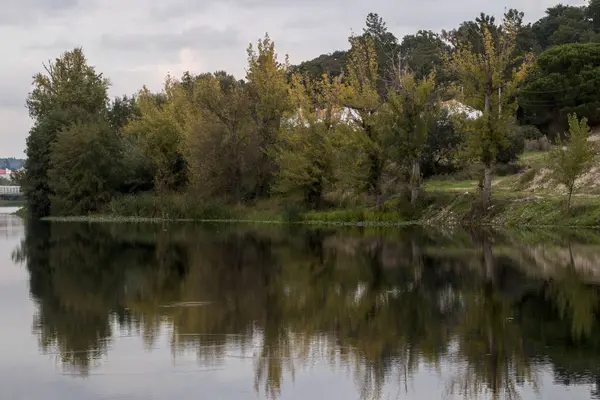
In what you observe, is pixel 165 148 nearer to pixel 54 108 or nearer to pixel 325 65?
pixel 54 108

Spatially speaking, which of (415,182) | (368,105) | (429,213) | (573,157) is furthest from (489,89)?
(368,105)

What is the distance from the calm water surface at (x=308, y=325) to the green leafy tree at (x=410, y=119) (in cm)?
1760

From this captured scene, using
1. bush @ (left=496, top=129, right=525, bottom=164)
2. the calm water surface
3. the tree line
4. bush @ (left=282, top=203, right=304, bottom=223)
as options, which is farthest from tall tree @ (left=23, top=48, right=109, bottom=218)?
the calm water surface

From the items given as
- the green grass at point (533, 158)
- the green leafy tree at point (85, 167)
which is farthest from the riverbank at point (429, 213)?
the green grass at point (533, 158)

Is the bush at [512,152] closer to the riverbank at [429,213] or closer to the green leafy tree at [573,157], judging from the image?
the riverbank at [429,213]

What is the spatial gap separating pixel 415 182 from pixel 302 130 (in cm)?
927

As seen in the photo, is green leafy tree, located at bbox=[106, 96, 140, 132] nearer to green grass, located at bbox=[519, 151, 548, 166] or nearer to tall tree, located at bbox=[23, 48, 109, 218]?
tall tree, located at bbox=[23, 48, 109, 218]

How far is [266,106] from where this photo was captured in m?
59.1

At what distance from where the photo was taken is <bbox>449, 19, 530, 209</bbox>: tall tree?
44531mm

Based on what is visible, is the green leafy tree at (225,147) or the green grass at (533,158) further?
the green leafy tree at (225,147)

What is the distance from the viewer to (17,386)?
12.0 meters

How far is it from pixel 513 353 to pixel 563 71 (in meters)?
61.7

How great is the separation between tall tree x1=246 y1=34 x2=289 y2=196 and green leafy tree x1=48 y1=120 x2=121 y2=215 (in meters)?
14.1

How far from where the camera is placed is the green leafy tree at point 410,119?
48.5 m
